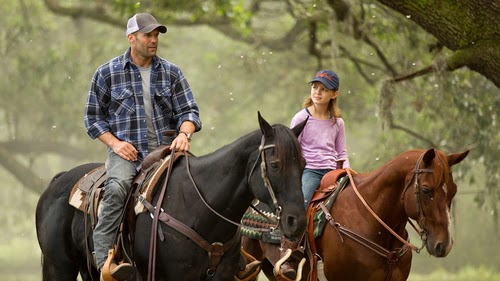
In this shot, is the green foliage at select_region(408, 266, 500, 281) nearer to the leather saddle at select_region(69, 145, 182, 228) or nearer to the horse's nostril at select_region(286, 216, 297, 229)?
the leather saddle at select_region(69, 145, 182, 228)

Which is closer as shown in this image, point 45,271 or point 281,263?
point 281,263

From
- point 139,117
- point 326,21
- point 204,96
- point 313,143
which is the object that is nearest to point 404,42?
point 326,21

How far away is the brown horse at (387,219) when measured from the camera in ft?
24.8

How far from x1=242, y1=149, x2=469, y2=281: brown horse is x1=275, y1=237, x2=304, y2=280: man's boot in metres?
0.12

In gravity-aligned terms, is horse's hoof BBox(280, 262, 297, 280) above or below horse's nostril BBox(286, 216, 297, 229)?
below

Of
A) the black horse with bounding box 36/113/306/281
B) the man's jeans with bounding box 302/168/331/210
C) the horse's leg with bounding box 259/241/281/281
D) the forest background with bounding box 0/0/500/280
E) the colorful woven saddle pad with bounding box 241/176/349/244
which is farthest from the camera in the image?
the forest background with bounding box 0/0/500/280

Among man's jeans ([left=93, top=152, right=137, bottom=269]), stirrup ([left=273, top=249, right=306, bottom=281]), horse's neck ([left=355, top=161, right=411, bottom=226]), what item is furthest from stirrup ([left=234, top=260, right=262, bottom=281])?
horse's neck ([left=355, top=161, right=411, bottom=226])

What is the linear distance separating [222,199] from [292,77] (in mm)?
22077

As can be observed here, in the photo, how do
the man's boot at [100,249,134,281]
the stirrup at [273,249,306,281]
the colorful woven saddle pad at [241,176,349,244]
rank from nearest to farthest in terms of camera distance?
the man's boot at [100,249,134,281] → the stirrup at [273,249,306,281] → the colorful woven saddle pad at [241,176,349,244]

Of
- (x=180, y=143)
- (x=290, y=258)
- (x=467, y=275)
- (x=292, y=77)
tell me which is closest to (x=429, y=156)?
(x=290, y=258)

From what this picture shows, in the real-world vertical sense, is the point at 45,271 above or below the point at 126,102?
below

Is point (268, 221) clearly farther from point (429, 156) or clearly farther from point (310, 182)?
point (429, 156)

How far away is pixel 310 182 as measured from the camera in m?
8.71

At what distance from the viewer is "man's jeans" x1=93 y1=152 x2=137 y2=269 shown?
7207 mm
